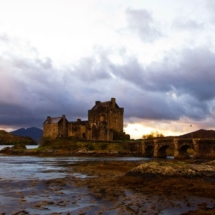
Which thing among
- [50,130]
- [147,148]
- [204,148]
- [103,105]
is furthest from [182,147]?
[50,130]

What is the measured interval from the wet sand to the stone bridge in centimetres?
3552

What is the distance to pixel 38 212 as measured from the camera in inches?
382

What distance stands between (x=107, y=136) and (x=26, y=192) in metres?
63.4

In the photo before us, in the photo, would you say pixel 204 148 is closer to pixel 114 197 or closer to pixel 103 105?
pixel 103 105

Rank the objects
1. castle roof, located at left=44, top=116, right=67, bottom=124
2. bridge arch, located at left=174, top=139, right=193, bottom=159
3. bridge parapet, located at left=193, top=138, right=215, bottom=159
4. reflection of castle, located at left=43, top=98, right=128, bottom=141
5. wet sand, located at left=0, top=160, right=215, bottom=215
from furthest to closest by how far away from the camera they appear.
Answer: castle roof, located at left=44, top=116, right=67, bottom=124
reflection of castle, located at left=43, top=98, right=128, bottom=141
bridge arch, located at left=174, top=139, right=193, bottom=159
bridge parapet, located at left=193, top=138, right=215, bottom=159
wet sand, located at left=0, top=160, right=215, bottom=215

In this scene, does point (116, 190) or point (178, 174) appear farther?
point (178, 174)

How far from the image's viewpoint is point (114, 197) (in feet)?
40.1

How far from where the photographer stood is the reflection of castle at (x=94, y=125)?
7662 centimetres

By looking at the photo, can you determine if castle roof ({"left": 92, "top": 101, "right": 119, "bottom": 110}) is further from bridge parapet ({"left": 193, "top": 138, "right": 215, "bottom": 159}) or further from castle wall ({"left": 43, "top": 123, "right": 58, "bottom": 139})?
bridge parapet ({"left": 193, "top": 138, "right": 215, "bottom": 159})

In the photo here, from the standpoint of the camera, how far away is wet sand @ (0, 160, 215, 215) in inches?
399

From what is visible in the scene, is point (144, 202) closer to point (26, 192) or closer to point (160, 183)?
point (160, 183)

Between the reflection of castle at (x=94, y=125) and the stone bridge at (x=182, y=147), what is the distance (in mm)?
14395

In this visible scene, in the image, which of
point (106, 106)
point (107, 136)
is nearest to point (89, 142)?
point (107, 136)

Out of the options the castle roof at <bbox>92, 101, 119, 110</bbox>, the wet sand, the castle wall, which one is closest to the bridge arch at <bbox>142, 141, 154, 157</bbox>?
the castle roof at <bbox>92, 101, 119, 110</bbox>
